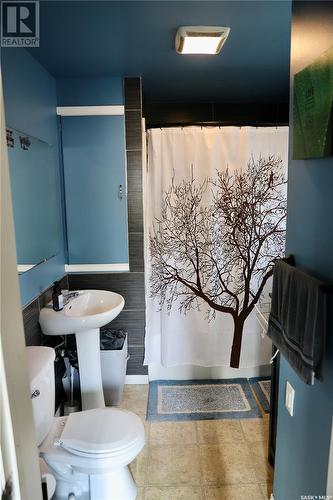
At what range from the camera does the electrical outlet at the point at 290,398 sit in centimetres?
136

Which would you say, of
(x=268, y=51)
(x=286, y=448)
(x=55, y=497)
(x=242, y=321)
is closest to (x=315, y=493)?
(x=286, y=448)

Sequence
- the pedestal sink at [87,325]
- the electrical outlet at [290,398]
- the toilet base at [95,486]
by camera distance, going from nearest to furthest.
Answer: the electrical outlet at [290,398], the toilet base at [95,486], the pedestal sink at [87,325]

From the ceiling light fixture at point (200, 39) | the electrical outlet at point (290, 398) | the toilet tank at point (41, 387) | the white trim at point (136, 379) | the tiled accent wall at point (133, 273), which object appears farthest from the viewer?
the white trim at point (136, 379)

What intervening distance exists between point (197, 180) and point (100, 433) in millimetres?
1847

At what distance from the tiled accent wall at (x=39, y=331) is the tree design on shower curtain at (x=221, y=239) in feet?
2.84

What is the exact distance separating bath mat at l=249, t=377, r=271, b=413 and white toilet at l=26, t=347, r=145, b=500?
1.25 meters

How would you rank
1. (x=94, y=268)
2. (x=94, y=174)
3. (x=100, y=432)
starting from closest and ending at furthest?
(x=100, y=432)
(x=94, y=174)
(x=94, y=268)

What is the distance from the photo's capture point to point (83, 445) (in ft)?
5.08

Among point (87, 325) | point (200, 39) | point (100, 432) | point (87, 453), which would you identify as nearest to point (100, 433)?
point (100, 432)

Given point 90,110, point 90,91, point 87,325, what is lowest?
point 87,325

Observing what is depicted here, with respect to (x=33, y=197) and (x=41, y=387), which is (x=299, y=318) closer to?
(x=41, y=387)

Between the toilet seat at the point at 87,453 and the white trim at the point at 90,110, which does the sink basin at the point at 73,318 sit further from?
the white trim at the point at 90,110

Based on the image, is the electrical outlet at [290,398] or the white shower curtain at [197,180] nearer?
the electrical outlet at [290,398]

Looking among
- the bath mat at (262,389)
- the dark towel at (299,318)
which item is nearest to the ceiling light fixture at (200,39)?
the dark towel at (299,318)
